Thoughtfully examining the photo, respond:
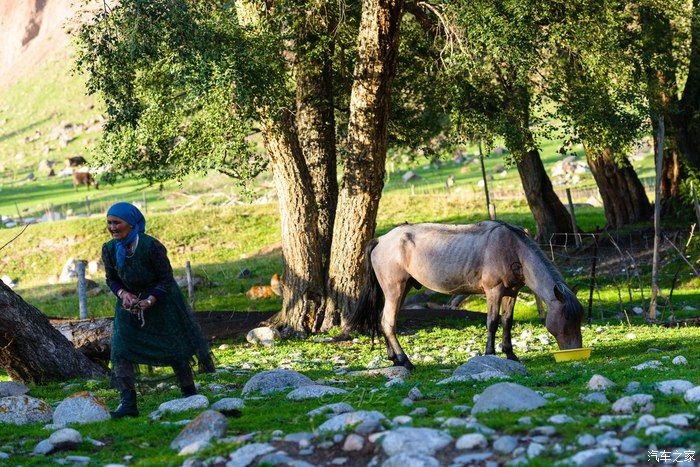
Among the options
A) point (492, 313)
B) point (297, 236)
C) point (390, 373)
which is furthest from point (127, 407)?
point (297, 236)

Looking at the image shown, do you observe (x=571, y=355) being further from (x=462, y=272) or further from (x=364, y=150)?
(x=364, y=150)

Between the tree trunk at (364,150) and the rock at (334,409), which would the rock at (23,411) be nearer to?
the rock at (334,409)

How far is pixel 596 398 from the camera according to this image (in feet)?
29.0

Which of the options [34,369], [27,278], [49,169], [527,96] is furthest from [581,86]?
[49,169]

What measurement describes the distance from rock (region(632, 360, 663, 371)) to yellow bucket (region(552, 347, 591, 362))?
5.11 ft

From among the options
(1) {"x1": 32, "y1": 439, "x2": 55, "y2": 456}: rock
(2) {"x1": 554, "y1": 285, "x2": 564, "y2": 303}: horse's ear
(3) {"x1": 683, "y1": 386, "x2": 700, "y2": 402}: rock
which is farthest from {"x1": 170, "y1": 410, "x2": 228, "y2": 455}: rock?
(2) {"x1": 554, "y1": 285, "x2": 564, "y2": 303}: horse's ear

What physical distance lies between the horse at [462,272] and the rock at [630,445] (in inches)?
277

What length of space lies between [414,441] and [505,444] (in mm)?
630

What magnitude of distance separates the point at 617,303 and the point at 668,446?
693 inches

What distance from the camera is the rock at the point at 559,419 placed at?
7.70m

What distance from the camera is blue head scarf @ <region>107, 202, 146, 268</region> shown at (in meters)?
10.4

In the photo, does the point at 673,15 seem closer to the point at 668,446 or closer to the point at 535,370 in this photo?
the point at 535,370

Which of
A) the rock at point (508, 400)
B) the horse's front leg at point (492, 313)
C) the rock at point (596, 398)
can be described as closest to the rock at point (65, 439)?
the rock at point (508, 400)

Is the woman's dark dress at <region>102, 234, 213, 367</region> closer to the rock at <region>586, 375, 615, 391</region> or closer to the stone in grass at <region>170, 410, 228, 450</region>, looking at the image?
the stone in grass at <region>170, 410, 228, 450</region>
